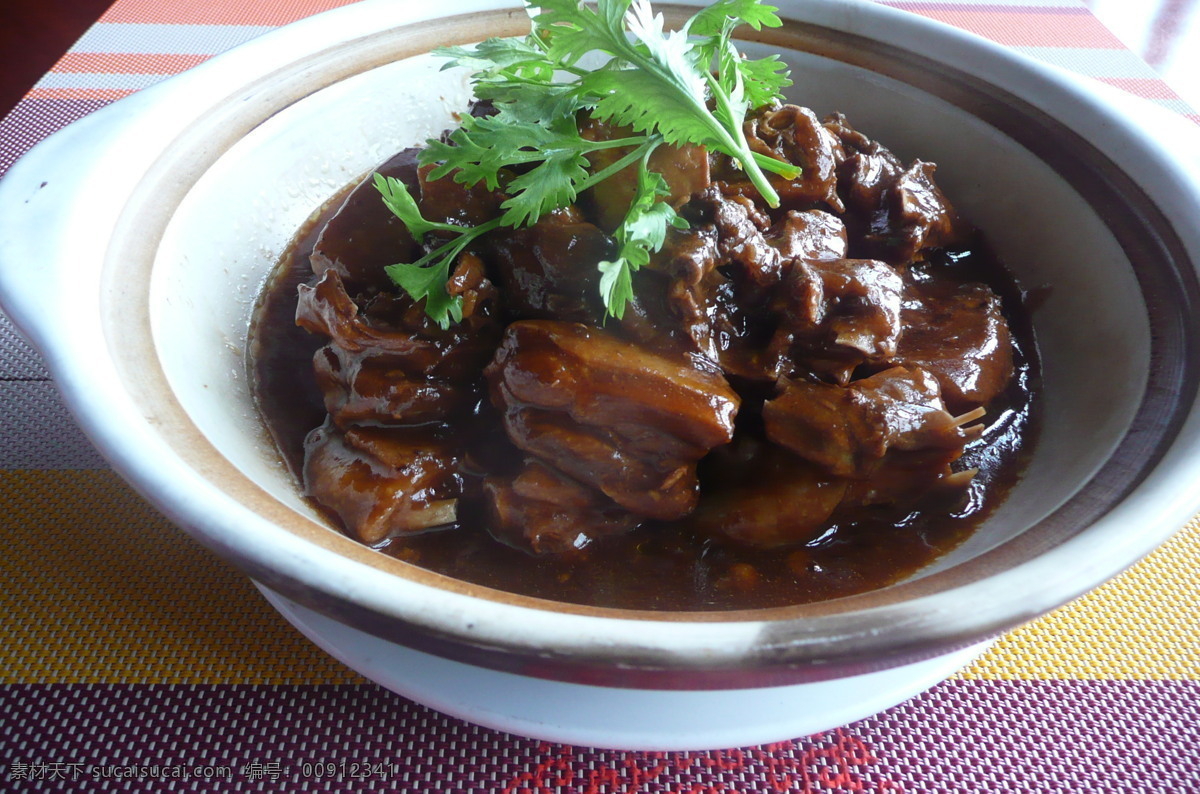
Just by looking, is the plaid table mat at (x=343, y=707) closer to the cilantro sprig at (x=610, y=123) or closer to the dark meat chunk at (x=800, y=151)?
the cilantro sprig at (x=610, y=123)

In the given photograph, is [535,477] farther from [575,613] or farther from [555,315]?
[575,613]

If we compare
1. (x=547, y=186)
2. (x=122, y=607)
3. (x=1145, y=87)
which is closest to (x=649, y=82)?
(x=547, y=186)

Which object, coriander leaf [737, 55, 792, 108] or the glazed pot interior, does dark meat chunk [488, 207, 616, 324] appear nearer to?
coriander leaf [737, 55, 792, 108]

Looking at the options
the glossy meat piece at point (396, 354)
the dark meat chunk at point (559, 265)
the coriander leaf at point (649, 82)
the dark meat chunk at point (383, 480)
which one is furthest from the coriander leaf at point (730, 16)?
the dark meat chunk at point (383, 480)

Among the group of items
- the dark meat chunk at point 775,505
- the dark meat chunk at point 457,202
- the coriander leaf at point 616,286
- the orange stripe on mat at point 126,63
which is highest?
the coriander leaf at point 616,286

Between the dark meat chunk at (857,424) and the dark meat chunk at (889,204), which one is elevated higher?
the dark meat chunk at (889,204)

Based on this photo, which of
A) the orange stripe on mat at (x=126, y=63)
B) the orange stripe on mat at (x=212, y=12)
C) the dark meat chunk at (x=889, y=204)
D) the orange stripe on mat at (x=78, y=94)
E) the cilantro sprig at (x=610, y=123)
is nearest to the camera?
the cilantro sprig at (x=610, y=123)

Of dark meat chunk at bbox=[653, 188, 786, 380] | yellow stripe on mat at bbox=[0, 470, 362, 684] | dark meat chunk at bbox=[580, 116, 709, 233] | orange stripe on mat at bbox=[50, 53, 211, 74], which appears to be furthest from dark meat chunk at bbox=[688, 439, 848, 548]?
orange stripe on mat at bbox=[50, 53, 211, 74]
